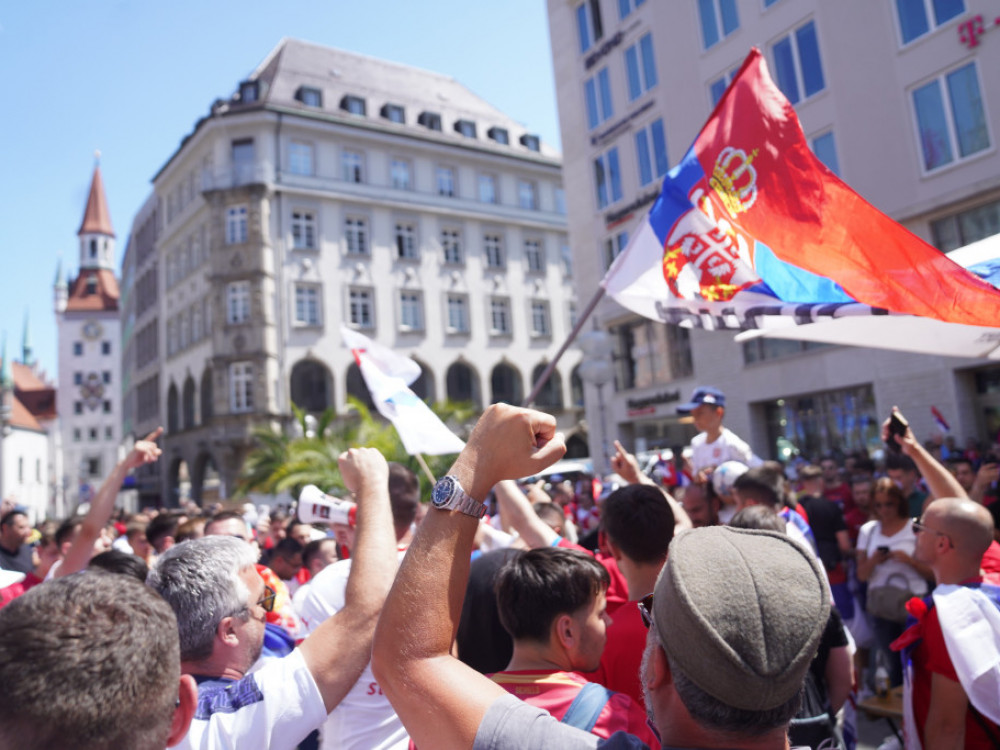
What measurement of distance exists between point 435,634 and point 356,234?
38.2m

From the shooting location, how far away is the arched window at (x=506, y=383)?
134 feet

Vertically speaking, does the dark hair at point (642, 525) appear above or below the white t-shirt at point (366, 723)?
above

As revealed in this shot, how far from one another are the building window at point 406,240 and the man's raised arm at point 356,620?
3775 centimetres

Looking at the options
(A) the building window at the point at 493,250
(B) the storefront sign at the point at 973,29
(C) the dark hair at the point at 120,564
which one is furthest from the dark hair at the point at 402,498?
(A) the building window at the point at 493,250

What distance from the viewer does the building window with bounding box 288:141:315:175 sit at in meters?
37.2

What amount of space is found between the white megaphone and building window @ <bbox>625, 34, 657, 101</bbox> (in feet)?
76.8

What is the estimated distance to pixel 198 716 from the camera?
6.57ft

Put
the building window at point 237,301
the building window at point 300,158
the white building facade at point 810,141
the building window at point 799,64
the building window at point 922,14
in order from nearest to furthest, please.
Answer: the building window at point 922,14 → the white building facade at point 810,141 → the building window at point 799,64 → the building window at point 237,301 → the building window at point 300,158

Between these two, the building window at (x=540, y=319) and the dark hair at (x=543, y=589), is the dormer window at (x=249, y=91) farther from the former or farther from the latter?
the dark hair at (x=543, y=589)

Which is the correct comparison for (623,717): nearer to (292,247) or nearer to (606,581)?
(606,581)

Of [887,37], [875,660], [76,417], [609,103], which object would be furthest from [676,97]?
[76,417]

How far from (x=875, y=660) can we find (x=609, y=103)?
22637 mm

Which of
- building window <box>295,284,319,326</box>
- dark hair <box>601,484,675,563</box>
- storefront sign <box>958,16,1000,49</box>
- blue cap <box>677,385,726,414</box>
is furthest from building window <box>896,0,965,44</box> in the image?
building window <box>295,284,319,326</box>

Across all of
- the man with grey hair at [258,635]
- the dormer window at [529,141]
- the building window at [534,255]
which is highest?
→ the dormer window at [529,141]
